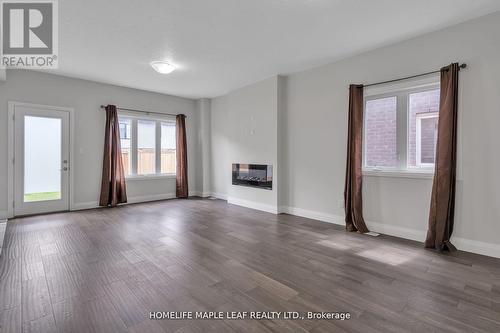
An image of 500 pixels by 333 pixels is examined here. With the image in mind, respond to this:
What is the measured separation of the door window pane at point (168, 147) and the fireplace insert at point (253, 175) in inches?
82.4

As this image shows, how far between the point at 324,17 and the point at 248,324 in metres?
3.35

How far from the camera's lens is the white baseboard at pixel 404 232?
3.04 m

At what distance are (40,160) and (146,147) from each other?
7.44 ft

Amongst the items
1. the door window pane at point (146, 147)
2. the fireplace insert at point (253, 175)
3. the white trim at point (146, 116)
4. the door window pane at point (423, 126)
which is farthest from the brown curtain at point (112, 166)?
the door window pane at point (423, 126)

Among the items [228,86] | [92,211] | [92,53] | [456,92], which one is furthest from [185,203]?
[456,92]

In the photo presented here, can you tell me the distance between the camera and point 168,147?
7227 millimetres

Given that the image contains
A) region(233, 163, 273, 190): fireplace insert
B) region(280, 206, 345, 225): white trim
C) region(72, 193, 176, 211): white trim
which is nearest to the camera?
region(280, 206, 345, 225): white trim

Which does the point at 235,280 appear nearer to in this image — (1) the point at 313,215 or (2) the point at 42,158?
(1) the point at 313,215

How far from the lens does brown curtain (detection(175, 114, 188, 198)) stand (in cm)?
722

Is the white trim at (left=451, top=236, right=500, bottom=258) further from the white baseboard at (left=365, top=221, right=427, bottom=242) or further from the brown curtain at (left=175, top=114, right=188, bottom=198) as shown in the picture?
the brown curtain at (left=175, top=114, right=188, bottom=198)

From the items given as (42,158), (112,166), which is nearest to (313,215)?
(112,166)

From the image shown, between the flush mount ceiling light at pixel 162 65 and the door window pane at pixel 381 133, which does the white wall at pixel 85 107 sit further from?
the door window pane at pixel 381 133

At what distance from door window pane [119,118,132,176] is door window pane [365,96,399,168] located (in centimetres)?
555

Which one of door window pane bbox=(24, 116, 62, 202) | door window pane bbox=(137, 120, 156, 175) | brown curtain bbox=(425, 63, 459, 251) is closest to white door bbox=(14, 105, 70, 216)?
door window pane bbox=(24, 116, 62, 202)
